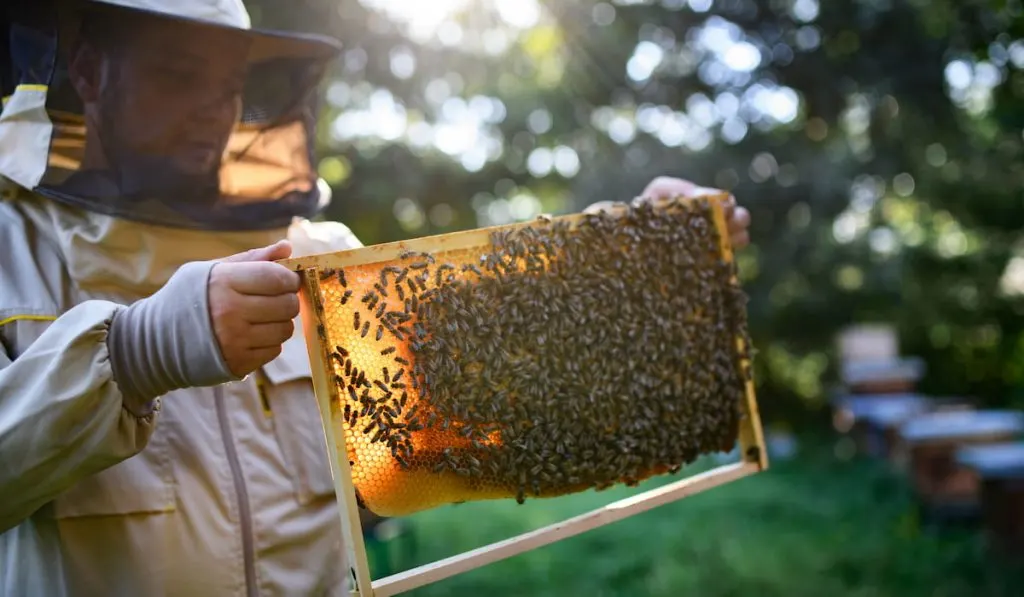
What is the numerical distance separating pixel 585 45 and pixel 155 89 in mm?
8999

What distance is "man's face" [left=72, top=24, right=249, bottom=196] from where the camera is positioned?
82.2 inches

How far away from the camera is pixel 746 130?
1114cm

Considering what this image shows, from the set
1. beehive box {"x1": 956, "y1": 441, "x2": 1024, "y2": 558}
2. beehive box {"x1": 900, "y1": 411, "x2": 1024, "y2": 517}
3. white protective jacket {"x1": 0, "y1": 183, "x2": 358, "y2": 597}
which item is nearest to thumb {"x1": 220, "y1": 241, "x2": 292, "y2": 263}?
white protective jacket {"x1": 0, "y1": 183, "x2": 358, "y2": 597}

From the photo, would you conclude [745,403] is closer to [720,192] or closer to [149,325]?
[720,192]

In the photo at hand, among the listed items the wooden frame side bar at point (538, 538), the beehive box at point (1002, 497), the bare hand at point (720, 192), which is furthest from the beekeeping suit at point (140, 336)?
the beehive box at point (1002, 497)

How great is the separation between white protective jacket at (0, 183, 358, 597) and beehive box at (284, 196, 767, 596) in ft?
0.74

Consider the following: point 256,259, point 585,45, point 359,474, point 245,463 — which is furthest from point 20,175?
point 585,45

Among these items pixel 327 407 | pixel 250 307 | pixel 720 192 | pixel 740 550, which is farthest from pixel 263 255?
pixel 740 550

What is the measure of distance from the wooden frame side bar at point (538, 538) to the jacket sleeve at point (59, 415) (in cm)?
60

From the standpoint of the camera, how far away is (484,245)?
7.32 feet

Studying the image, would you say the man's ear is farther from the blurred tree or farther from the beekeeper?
the blurred tree

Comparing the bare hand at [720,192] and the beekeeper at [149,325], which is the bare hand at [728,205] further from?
the beekeeper at [149,325]

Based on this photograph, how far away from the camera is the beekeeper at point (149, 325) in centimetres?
165

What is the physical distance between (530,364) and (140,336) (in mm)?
961
